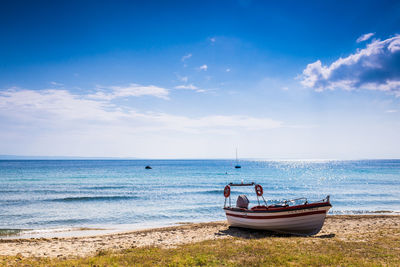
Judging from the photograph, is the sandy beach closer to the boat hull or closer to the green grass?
the boat hull

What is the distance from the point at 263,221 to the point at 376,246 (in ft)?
22.1

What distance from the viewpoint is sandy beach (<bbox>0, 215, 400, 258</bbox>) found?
46.9 feet

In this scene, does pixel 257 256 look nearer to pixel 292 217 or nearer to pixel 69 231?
pixel 292 217

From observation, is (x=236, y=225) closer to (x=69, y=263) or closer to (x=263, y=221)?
(x=263, y=221)

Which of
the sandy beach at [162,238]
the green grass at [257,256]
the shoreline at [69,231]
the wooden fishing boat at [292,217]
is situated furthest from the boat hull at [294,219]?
the shoreline at [69,231]

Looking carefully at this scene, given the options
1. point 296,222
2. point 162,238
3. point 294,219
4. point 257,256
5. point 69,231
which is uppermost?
point 257,256

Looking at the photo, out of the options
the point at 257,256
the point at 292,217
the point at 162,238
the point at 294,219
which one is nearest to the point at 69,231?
the point at 162,238

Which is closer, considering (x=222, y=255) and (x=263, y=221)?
(x=222, y=255)

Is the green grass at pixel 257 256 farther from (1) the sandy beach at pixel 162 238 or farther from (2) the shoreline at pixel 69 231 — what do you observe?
(2) the shoreline at pixel 69 231

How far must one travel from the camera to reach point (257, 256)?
10.9m

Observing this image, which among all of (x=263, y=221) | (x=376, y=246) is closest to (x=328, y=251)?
(x=376, y=246)

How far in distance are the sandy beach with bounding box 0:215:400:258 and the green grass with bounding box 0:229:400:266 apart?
5.41 ft

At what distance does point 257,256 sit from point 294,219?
710 cm

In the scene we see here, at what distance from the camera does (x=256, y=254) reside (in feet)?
36.7
